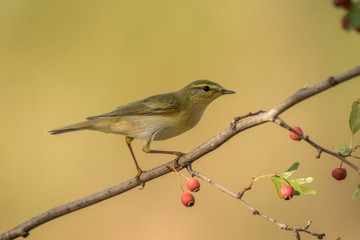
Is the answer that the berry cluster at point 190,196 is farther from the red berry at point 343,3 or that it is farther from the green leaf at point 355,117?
the red berry at point 343,3

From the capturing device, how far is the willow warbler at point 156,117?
10.9 ft

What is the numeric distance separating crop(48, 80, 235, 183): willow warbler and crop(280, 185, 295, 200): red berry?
1.42 meters

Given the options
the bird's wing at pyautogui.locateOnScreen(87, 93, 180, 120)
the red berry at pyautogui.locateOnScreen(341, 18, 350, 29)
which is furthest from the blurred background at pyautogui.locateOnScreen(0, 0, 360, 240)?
the red berry at pyautogui.locateOnScreen(341, 18, 350, 29)

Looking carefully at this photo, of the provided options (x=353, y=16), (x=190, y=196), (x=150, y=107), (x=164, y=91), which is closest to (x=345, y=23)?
(x=353, y=16)

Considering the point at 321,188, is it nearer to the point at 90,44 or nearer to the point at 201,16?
the point at 201,16

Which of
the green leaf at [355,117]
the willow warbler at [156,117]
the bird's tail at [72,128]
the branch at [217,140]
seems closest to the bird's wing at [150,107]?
the willow warbler at [156,117]

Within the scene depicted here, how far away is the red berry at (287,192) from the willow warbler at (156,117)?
1.42 meters

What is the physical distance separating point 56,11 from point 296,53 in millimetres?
4394

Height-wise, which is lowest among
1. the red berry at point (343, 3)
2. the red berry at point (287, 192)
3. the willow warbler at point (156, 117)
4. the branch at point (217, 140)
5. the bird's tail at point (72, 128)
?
the red berry at point (287, 192)

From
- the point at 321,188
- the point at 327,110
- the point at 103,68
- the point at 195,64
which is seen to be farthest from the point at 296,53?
the point at 103,68

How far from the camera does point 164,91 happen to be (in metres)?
6.31

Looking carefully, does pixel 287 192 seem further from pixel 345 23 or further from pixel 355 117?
pixel 345 23

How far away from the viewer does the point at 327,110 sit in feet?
19.9

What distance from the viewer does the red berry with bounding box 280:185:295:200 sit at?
195cm
